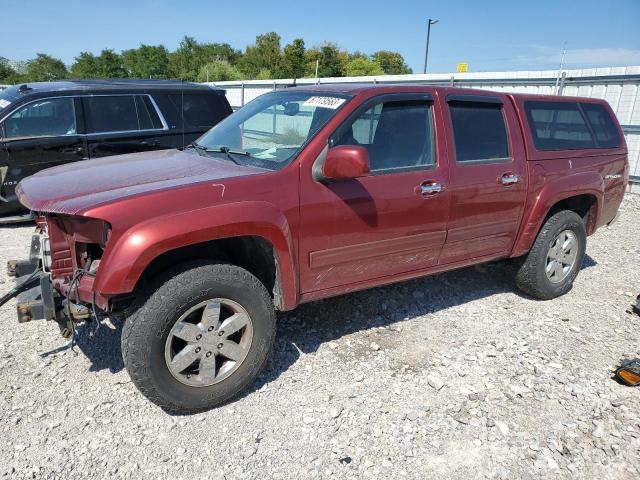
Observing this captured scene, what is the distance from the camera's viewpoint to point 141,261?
2484mm

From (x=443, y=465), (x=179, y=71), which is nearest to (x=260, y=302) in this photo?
(x=443, y=465)

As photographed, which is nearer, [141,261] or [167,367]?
Answer: [141,261]

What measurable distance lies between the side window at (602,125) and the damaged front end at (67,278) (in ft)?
14.8

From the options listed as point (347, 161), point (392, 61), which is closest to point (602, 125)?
point (347, 161)

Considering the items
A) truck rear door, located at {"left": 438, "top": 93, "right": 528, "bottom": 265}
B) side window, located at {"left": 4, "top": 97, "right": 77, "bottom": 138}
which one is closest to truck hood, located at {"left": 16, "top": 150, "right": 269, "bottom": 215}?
truck rear door, located at {"left": 438, "top": 93, "right": 528, "bottom": 265}

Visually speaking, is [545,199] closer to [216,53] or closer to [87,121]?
[87,121]

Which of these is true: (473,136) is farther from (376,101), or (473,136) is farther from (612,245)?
(612,245)

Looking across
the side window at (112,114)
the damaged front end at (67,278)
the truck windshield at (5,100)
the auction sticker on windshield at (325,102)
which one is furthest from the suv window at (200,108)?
the damaged front end at (67,278)

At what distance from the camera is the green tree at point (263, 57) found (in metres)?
42.5

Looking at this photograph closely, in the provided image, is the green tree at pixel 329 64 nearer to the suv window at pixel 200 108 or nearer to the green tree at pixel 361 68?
the green tree at pixel 361 68

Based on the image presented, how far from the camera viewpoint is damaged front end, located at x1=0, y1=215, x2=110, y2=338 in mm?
Result: 2670

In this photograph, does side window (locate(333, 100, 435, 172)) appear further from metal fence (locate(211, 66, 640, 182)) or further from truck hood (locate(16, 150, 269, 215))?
metal fence (locate(211, 66, 640, 182))

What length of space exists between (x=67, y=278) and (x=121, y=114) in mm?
4510

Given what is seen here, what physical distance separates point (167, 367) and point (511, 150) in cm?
312
